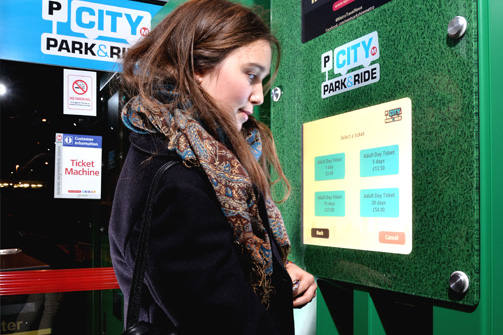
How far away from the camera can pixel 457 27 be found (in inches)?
42.9

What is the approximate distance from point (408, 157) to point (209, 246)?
0.57 metres

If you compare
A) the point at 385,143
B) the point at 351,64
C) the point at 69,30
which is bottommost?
the point at 385,143

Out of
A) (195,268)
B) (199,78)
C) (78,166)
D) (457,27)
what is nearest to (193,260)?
(195,268)

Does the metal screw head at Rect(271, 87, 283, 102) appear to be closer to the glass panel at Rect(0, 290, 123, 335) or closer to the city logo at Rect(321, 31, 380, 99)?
the city logo at Rect(321, 31, 380, 99)

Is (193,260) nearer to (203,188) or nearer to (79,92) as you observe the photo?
(203,188)

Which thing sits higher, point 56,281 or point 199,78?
point 199,78

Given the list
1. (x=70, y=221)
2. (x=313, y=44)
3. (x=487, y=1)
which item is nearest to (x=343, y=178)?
(x=313, y=44)

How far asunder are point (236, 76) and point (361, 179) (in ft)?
1.49

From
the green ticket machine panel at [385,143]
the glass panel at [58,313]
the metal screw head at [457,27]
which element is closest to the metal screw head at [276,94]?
the green ticket machine panel at [385,143]

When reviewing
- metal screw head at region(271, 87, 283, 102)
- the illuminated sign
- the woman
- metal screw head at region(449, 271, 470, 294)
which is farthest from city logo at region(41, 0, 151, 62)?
metal screw head at region(449, 271, 470, 294)

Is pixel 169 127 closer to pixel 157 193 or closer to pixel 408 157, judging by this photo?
pixel 157 193

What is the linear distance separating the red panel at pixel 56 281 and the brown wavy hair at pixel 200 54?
1.05 meters

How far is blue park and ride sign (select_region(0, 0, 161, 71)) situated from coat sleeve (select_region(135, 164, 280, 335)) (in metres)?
1.13

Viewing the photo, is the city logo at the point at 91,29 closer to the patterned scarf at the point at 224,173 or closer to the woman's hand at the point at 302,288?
the patterned scarf at the point at 224,173
